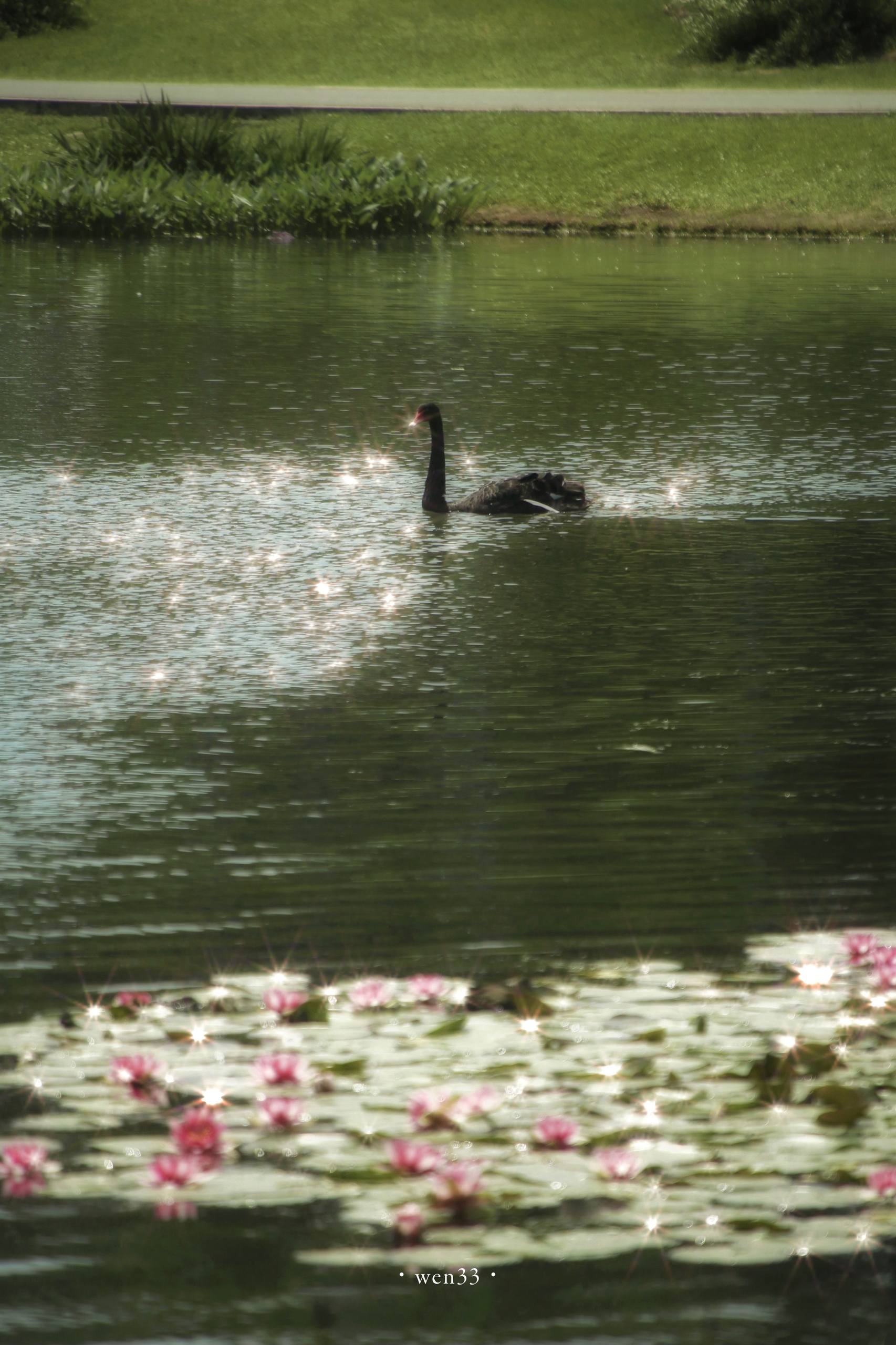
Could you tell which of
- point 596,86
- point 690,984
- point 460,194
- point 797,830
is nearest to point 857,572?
point 797,830

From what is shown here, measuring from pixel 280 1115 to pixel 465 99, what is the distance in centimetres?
3663

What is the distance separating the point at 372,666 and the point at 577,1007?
377cm

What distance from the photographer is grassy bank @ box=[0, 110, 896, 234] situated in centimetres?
3080

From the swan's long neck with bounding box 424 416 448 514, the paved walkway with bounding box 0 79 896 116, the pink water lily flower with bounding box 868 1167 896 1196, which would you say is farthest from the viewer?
the paved walkway with bounding box 0 79 896 116

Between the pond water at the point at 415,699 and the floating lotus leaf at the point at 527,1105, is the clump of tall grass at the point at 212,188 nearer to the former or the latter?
the pond water at the point at 415,699

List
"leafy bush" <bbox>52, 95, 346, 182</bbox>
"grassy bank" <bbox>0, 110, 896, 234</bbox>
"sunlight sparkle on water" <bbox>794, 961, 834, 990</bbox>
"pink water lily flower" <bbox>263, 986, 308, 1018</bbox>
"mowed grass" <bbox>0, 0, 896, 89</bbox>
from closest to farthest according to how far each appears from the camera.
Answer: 1. "pink water lily flower" <bbox>263, 986, 308, 1018</bbox>
2. "sunlight sparkle on water" <bbox>794, 961, 834, 990</bbox>
3. "leafy bush" <bbox>52, 95, 346, 182</bbox>
4. "grassy bank" <bbox>0, 110, 896, 234</bbox>
5. "mowed grass" <bbox>0, 0, 896, 89</bbox>

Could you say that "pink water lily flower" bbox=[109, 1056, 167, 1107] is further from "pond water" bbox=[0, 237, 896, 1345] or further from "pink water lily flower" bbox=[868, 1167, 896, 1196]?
"pink water lily flower" bbox=[868, 1167, 896, 1196]

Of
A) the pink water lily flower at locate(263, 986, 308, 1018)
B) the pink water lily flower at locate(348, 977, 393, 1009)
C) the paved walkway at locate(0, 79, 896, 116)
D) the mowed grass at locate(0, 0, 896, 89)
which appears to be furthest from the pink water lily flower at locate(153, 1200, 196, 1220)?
the mowed grass at locate(0, 0, 896, 89)

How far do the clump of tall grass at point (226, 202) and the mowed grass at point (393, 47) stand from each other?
528 inches

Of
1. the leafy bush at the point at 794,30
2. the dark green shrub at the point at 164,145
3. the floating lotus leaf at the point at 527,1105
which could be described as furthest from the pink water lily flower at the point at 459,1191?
the leafy bush at the point at 794,30

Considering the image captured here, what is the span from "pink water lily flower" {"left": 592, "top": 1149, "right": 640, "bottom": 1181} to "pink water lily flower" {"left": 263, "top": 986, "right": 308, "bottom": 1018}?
960 millimetres

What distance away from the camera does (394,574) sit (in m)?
10.5

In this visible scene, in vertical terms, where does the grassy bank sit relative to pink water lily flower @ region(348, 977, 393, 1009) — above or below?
above

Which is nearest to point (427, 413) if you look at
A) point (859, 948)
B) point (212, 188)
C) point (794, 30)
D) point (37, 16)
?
point (859, 948)
